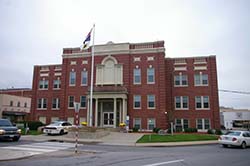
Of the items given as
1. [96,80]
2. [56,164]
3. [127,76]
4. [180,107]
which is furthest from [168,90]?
[56,164]

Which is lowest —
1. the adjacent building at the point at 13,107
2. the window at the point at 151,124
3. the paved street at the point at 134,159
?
the paved street at the point at 134,159

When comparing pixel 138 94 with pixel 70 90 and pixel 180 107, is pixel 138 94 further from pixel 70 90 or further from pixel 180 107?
pixel 70 90

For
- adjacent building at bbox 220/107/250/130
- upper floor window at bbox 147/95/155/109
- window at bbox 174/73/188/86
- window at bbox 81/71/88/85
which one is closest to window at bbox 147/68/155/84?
upper floor window at bbox 147/95/155/109

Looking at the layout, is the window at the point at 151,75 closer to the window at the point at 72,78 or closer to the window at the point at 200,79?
the window at the point at 200,79

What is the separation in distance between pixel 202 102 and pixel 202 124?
3.24 metres

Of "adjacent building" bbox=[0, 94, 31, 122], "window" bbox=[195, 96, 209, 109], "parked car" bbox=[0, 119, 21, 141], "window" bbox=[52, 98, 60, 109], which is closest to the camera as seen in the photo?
"parked car" bbox=[0, 119, 21, 141]

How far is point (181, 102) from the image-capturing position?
3503 cm

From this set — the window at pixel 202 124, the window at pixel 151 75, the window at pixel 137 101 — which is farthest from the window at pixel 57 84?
the window at pixel 202 124

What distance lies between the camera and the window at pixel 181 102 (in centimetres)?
3481

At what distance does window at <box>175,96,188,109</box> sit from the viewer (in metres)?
34.8

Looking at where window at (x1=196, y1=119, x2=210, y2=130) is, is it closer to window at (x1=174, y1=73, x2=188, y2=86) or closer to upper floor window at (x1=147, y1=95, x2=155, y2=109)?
window at (x1=174, y1=73, x2=188, y2=86)

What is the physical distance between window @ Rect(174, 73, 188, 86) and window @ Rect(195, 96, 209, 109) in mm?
2952

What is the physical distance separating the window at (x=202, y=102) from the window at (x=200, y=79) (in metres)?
2.12

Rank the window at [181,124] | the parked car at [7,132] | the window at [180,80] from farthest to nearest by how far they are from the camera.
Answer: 1. the window at [180,80]
2. the window at [181,124]
3. the parked car at [7,132]
